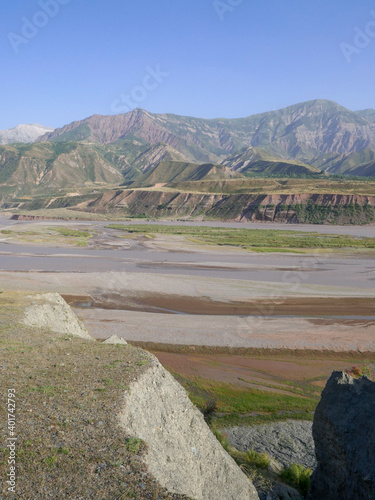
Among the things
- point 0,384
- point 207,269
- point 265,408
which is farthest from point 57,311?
point 207,269

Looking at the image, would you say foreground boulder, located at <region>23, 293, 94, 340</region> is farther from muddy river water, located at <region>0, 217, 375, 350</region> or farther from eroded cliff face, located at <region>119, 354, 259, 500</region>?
eroded cliff face, located at <region>119, 354, 259, 500</region>

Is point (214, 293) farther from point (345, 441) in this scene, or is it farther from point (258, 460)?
point (345, 441)

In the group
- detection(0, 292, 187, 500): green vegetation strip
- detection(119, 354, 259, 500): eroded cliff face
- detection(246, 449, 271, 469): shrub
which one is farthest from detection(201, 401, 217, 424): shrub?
detection(0, 292, 187, 500): green vegetation strip

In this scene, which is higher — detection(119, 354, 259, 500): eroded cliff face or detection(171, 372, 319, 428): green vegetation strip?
detection(119, 354, 259, 500): eroded cliff face

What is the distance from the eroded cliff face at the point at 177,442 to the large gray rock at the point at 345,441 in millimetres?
2732

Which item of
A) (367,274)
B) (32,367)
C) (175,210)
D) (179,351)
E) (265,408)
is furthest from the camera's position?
(175,210)

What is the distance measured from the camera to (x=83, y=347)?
1703cm

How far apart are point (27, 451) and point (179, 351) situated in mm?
20160

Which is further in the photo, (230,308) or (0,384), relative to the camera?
(230,308)

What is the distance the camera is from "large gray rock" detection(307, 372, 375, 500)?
35.8 ft

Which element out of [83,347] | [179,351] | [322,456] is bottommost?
[179,351]

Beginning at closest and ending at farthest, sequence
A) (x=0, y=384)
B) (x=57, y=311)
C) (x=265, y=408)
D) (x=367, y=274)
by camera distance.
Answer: (x=0, y=384), (x=265, y=408), (x=57, y=311), (x=367, y=274)

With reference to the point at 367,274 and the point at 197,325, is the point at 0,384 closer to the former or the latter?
the point at 197,325

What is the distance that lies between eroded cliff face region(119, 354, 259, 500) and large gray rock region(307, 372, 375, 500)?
2.73 meters
